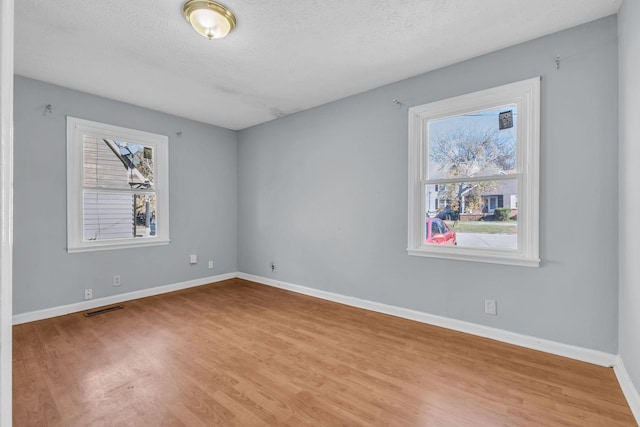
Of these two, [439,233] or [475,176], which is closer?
[475,176]

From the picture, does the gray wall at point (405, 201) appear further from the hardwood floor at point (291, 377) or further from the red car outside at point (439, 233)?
the hardwood floor at point (291, 377)

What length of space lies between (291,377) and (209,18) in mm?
2712

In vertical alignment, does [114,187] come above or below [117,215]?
above

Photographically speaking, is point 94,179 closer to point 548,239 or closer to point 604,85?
point 548,239

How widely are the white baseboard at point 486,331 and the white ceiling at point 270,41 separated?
8.45 ft

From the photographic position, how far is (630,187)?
6.53ft

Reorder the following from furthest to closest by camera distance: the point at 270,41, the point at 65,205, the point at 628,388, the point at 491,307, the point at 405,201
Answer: the point at 65,205
the point at 405,201
the point at 491,307
the point at 270,41
the point at 628,388

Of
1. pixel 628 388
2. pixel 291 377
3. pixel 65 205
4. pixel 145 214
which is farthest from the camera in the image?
pixel 145 214

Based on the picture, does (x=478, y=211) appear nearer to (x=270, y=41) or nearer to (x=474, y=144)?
(x=474, y=144)

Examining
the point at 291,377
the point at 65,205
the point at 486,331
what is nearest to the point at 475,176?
the point at 486,331

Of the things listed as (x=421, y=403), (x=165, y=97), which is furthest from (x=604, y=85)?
(x=165, y=97)

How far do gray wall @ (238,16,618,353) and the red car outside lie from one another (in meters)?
0.21

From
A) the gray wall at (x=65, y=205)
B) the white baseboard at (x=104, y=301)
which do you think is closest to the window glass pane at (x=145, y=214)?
the gray wall at (x=65, y=205)

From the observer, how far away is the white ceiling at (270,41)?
2227mm
